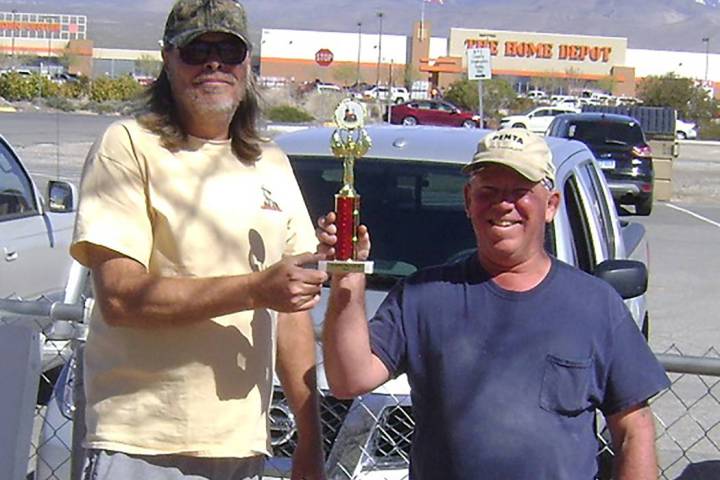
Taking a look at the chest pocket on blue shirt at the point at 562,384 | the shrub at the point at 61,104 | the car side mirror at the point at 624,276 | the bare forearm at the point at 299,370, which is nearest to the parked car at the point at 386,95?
the shrub at the point at 61,104

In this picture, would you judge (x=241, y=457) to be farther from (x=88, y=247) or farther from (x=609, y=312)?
(x=609, y=312)

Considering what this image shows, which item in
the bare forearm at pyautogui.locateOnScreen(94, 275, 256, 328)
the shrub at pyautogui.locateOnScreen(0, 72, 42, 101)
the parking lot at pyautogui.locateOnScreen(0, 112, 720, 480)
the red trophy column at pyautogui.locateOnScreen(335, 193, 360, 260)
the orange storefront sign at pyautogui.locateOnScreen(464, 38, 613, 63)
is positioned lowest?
the parking lot at pyautogui.locateOnScreen(0, 112, 720, 480)

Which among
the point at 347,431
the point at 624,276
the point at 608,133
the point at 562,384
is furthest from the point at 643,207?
the point at 562,384

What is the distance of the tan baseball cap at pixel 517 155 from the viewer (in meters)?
2.92

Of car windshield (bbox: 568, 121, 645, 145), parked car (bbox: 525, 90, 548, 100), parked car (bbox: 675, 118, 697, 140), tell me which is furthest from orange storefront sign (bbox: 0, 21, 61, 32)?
car windshield (bbox: 568, 121, 645, 145)

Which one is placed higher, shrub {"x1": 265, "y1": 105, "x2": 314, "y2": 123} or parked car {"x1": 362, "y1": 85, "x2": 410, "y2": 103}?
Answer: parked car {"x1": 362, "y1": 85, "x2": 410, "y2": 103}

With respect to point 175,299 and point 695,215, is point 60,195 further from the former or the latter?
point 695,215

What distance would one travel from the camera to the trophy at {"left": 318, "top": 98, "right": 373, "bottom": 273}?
2.74 m

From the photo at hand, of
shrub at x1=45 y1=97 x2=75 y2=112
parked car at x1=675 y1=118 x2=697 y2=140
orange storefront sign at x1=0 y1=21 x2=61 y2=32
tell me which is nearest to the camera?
shrub at x1=45 y1=97 x2=75 y2=112

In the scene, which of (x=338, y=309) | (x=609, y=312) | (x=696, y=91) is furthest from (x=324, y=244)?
(x=696, y=91)

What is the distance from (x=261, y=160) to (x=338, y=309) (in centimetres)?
46

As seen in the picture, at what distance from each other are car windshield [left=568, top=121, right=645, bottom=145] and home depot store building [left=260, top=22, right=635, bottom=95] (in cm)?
6798

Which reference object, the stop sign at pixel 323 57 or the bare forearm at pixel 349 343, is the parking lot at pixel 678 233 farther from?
the stop sign at pixel 323 57

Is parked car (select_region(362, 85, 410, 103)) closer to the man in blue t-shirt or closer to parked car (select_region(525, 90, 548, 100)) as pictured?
parked car (select_region(525, 90, 548, 100))
